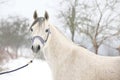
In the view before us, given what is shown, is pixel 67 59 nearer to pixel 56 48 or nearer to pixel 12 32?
pixel 56 48

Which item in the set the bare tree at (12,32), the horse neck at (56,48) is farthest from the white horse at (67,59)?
the bare tree at (12,32)

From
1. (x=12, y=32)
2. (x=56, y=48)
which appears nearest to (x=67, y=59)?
A: (x=56, y=48)

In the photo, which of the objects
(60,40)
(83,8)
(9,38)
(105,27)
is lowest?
(9,38)

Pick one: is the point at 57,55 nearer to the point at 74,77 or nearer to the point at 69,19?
the point at 74,77

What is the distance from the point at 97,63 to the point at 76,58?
326mm

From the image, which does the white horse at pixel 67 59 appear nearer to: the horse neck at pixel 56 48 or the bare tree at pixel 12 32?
the horse neck at pixel 56 48

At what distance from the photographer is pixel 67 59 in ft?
12.2

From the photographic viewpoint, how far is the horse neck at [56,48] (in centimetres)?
380

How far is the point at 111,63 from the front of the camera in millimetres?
3719

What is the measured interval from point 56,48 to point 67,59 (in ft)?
0.88

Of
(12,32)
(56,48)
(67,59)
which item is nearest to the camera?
(67,59)

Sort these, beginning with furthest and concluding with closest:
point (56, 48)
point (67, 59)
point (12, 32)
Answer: point (12, 32) → point (56, 48) → point (67, 59)

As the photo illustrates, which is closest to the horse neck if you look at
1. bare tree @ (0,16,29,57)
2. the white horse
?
the white horse

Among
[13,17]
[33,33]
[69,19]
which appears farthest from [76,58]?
[13,17]
